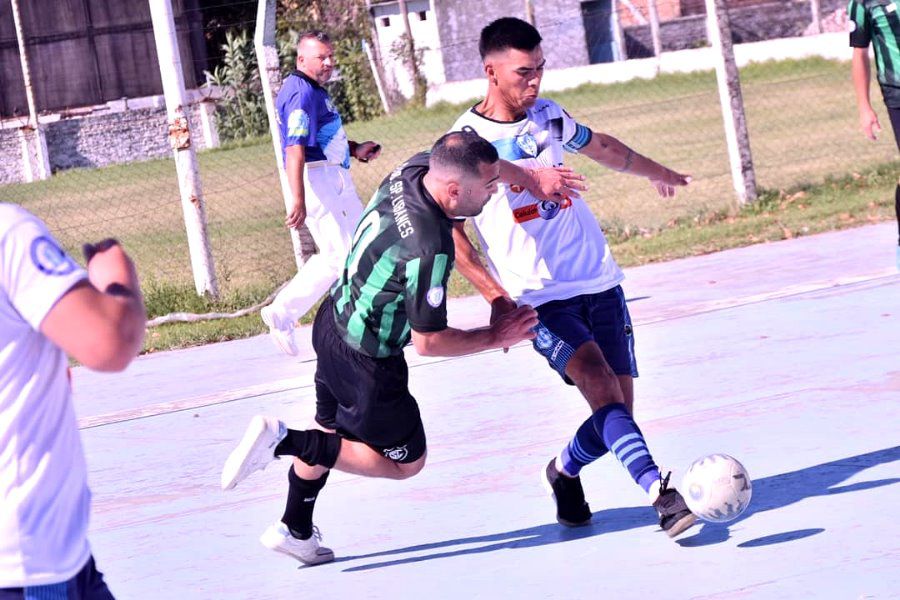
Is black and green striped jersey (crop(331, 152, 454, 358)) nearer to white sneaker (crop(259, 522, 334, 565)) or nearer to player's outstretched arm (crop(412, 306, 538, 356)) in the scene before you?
player's outstretched arm (crop(412, 306, 538, 356))

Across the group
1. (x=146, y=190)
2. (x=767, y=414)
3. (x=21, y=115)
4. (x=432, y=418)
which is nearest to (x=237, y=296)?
(x=432, y=418)

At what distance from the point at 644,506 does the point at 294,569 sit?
1386 millimetres

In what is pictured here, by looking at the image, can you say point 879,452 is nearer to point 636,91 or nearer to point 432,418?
point 432,418

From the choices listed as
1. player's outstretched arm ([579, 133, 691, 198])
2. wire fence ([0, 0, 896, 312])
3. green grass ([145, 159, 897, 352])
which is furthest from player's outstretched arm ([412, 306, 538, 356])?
wire fence ([0, 0, 896, 312])

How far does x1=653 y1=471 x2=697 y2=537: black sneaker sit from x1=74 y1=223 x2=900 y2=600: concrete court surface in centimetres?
11

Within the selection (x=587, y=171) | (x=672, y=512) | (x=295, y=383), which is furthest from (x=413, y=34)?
(x=672, y=512)

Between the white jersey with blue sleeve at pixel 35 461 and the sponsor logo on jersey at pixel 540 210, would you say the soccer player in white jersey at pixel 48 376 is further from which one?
the sponsor logo on jersey at pixel 540 210

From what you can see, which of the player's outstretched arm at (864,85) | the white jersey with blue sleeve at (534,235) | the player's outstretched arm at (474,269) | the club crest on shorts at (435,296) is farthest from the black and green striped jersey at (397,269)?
the player's outstretched arm at (864,85)

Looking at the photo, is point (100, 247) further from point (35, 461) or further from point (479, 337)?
point (479, 337)

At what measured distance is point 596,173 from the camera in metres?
20.3

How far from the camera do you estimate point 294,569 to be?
18.6 feet

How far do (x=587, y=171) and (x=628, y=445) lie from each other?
1531 cm

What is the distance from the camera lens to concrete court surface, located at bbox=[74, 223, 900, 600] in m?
5.16

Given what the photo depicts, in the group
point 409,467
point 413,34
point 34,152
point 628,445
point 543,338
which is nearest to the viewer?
point 628,445
